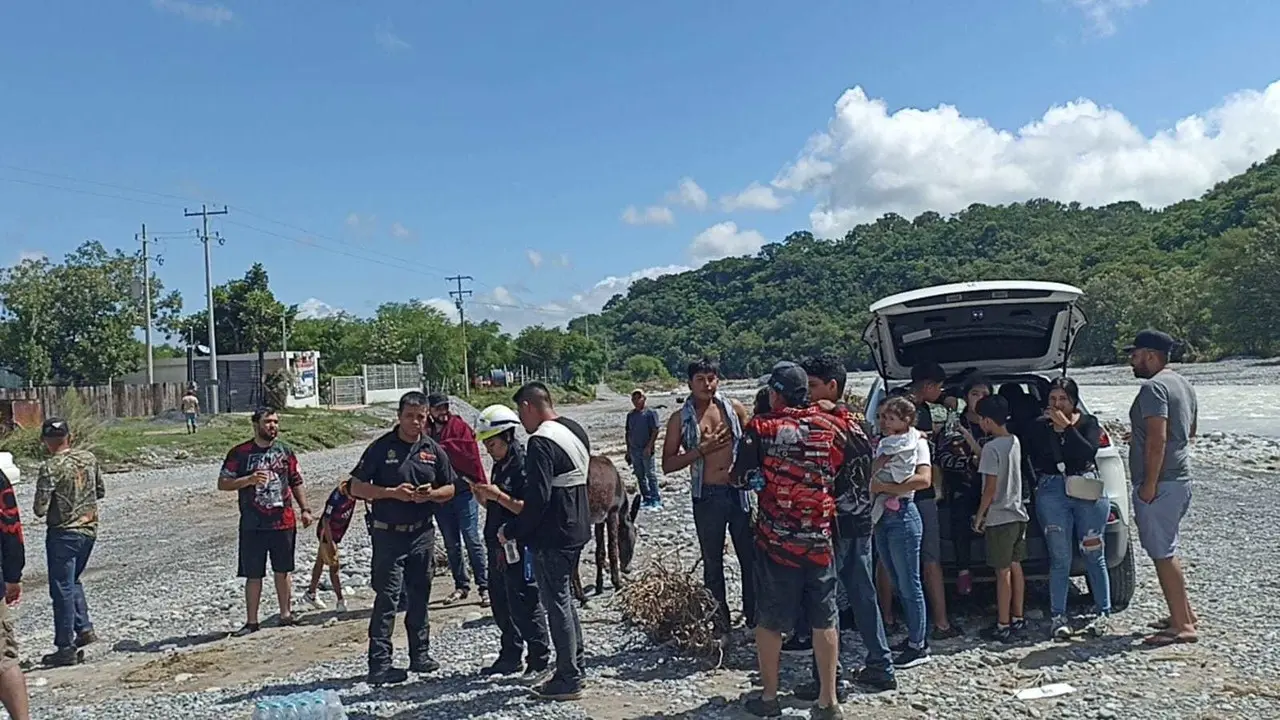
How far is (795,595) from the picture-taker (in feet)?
17.8

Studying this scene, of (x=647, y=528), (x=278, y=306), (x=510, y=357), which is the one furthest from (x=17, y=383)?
(x=647, y=528)

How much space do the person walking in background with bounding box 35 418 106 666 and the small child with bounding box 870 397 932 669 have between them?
5.58m

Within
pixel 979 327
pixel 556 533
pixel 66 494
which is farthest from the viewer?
pixel 66 494

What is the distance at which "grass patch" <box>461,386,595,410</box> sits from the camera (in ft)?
201

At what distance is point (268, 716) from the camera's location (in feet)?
17.1

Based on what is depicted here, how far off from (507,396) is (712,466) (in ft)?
190

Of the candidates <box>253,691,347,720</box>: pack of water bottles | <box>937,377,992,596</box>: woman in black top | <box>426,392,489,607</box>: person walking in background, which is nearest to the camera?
<box>253,691,347,720</box>: pack of water bottles

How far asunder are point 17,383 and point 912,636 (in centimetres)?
5989

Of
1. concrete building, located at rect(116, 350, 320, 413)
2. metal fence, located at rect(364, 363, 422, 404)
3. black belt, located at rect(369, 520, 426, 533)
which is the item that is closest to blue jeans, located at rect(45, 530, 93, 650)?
black belt, located at rect(369, 520, 426, 533)

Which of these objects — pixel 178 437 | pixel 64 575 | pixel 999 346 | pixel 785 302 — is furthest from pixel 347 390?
pixel 785 302

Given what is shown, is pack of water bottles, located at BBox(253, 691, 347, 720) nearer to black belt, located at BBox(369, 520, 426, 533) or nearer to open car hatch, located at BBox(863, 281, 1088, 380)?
black belt, located at BBox(369, 520, 426, 533)

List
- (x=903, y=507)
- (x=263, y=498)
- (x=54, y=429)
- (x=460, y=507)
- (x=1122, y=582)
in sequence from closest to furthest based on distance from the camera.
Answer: (x=903, y=507) → (x=1122, y=582) → (x=54, y=429) → (x=263, y=498) → (x=460, y=507)

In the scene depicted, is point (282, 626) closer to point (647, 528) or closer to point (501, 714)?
point (501, 714)

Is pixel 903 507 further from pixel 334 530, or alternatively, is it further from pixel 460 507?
pixel 334 530
